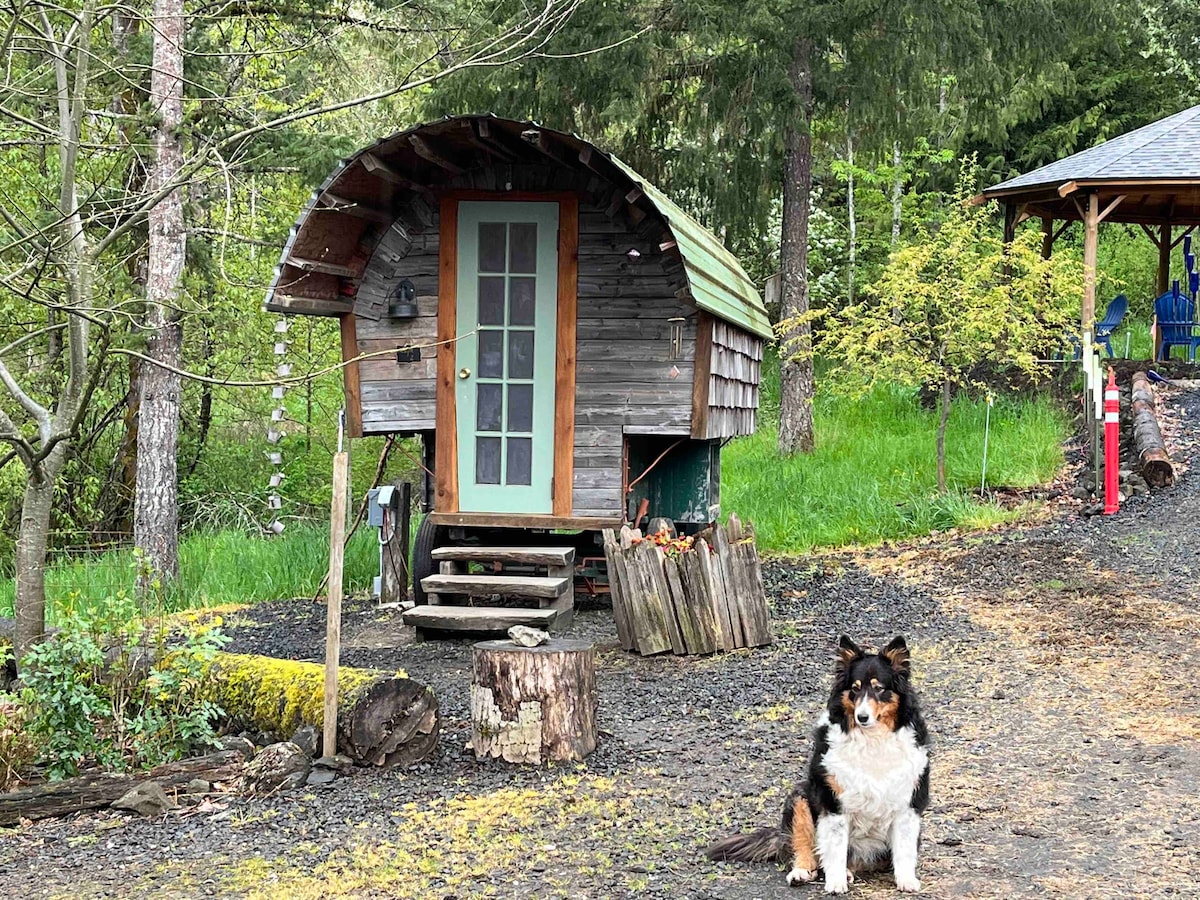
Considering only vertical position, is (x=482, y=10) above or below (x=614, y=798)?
above

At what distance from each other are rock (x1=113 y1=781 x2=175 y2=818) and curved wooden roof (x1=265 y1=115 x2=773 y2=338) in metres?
4.34

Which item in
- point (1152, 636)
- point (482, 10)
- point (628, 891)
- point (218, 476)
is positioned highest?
point (482, 10)

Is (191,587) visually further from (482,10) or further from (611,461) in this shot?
(482,10)

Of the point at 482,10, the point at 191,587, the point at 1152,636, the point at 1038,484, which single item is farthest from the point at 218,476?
the point at 1152,636

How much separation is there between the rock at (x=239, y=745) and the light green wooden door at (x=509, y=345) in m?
3.55

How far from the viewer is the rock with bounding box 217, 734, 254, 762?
614cm

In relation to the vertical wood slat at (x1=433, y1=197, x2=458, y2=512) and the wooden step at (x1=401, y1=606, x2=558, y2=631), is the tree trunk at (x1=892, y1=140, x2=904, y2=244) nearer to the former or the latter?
the vertical wood slat at (x1=433, y1=197, x2=458, y2=512)

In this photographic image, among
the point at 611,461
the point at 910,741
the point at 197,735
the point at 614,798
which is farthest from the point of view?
the point at 611,461

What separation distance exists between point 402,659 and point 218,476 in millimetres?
8195

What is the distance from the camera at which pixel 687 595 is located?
8.40m

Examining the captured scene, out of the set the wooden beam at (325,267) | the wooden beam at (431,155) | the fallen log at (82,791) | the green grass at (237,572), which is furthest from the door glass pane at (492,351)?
the fallen log at (82,791)

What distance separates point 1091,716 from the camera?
664 centimetres

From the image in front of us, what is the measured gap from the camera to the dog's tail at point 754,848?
4598 mm

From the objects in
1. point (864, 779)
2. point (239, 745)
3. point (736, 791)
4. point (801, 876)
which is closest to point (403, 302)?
point (239, 745)
